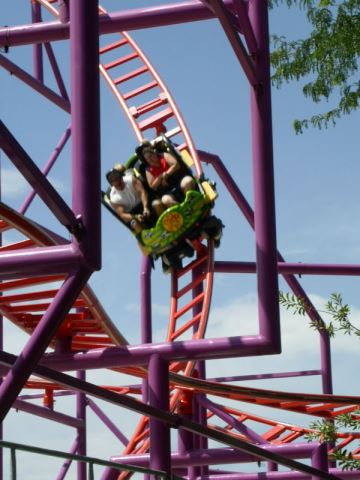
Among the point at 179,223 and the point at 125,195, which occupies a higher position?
the point at 125,195

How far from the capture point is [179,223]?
9742 millimetres

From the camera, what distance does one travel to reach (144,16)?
728 centimetres

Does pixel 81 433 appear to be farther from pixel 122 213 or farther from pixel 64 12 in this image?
pixel 64 12

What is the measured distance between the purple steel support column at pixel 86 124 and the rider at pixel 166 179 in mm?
4900

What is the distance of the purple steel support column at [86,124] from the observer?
4.62m

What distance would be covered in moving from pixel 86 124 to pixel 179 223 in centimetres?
502

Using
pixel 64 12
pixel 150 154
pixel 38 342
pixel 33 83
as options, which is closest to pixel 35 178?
pixel 38 342

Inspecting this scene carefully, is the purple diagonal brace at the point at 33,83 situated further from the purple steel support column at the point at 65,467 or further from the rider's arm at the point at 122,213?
the purple steel support column at the point at 65,467

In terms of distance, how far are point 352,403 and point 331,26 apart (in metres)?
2.97

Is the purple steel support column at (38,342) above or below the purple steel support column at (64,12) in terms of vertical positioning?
below

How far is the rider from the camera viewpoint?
9844 millimetres

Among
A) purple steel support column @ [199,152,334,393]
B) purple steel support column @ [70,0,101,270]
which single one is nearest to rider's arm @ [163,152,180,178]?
purple steel support column @ [199,152,334,393]

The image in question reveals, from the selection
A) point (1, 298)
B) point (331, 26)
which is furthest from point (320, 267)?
point (1, 298)

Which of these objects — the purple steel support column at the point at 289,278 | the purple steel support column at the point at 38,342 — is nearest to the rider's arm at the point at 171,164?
the purple steel support column at the point at 289,278
